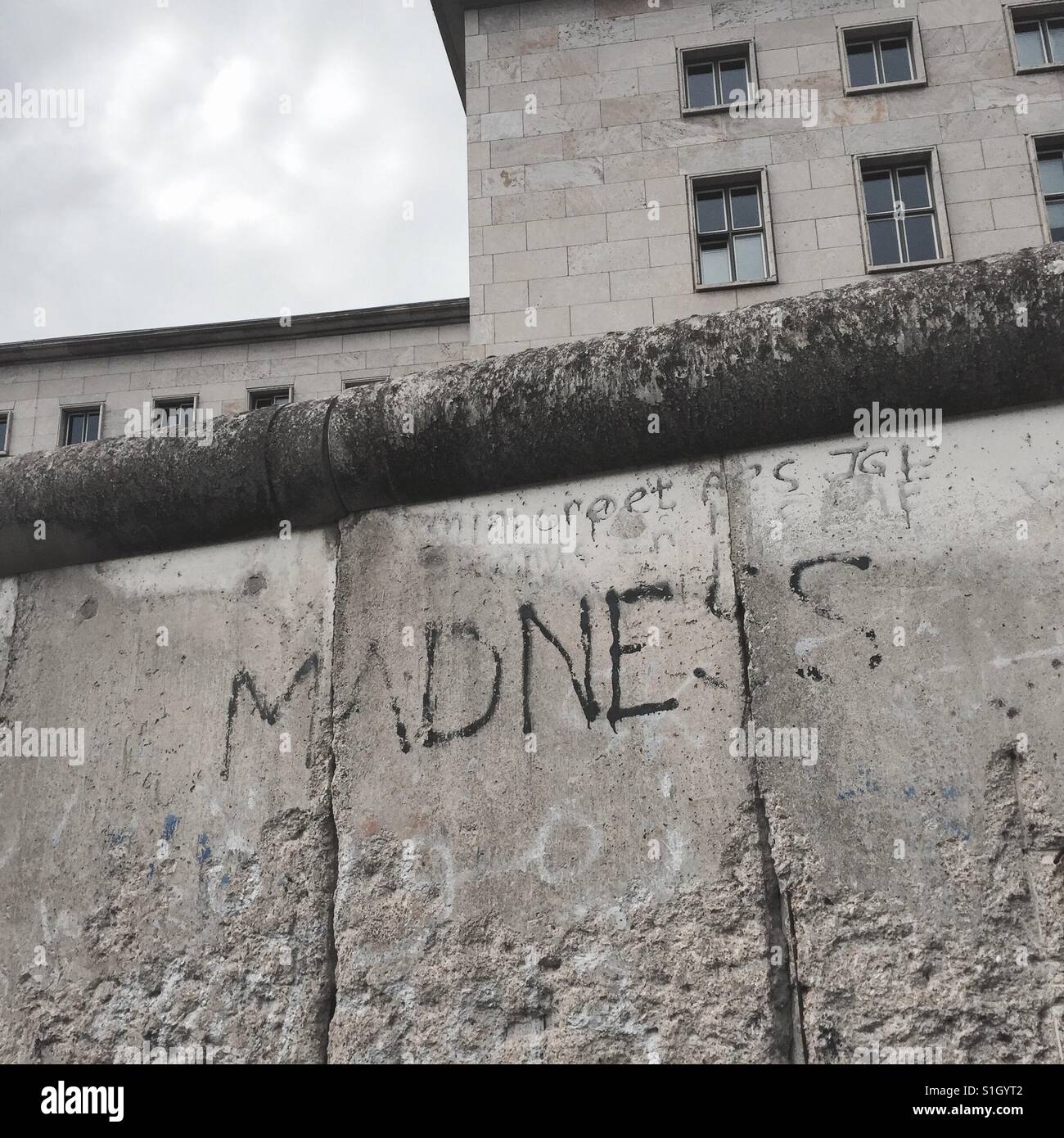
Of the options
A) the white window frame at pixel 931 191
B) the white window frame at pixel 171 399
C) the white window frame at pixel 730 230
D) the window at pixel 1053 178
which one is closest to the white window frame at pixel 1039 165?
the window at pixel 1053 178

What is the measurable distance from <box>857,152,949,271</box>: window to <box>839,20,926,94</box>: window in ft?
4.13

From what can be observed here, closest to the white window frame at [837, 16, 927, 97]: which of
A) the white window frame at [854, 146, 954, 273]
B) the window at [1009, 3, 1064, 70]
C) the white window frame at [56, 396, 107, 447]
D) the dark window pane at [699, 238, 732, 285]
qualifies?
the white window frame at [854, 146, 954, 273]

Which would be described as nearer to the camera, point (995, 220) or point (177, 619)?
point (177, 619)

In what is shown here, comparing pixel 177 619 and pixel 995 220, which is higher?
pixel 995 220

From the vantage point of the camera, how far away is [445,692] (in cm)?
251

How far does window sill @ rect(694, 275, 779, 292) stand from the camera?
1436 cm

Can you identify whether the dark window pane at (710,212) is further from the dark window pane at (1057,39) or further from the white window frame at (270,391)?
the white window frame at (270,391)

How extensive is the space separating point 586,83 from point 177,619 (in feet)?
47.9

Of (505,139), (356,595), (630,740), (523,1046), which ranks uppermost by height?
(505,139)

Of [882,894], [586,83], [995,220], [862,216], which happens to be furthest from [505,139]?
[882,894]

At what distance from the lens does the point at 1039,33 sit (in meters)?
15.3

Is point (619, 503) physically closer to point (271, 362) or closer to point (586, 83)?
point (586, 83)

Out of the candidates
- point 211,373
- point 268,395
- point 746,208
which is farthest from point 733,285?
point 211,373

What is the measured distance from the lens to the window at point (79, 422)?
21.2 m
